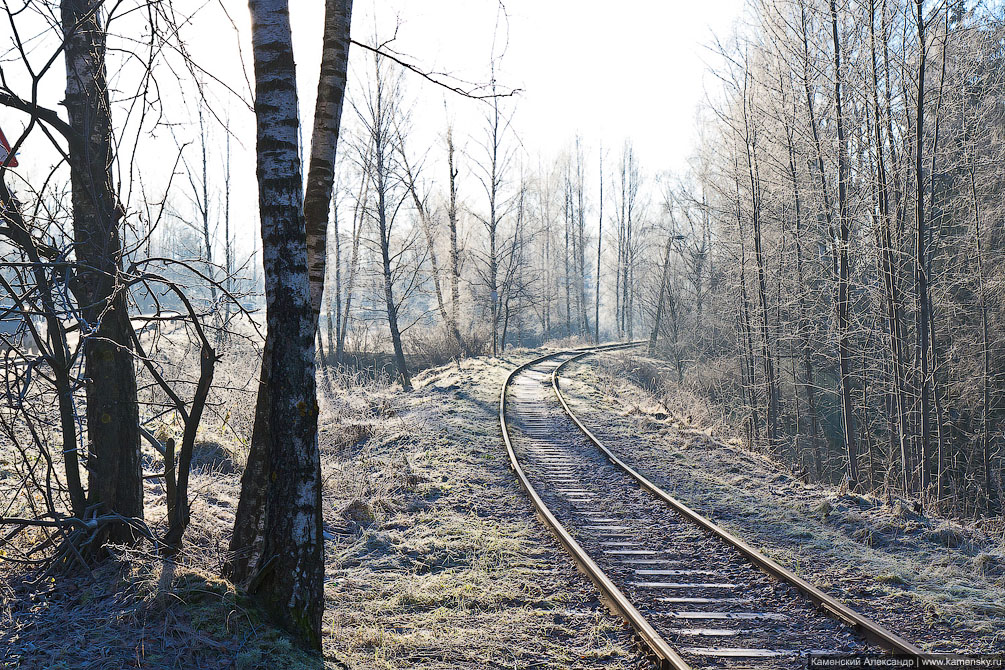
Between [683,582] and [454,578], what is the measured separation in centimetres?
227

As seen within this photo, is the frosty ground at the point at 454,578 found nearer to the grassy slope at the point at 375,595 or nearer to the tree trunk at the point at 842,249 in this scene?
the grassy slope at the point at 375,595

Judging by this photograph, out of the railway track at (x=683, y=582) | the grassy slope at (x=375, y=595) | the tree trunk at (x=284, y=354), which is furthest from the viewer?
the railway track at (x=683, y=582)

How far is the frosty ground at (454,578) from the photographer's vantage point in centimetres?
382

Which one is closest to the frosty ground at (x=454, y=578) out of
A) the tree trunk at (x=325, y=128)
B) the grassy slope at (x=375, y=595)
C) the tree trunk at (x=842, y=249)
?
the grassy slope at (x=375, y=595)

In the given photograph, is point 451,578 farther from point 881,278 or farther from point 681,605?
point 881,278

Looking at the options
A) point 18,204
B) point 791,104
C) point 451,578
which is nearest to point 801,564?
point 451,578

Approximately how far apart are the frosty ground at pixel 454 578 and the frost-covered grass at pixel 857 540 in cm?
2

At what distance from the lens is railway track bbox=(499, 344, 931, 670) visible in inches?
183

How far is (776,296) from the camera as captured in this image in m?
19.6

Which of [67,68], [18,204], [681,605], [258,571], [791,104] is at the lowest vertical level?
[681,605]

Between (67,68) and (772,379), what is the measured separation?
1787 centimetres

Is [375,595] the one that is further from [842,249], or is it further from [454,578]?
[842,249]

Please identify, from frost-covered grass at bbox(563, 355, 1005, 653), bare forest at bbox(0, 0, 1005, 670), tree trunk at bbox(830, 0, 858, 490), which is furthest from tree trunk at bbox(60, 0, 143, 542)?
tree trunk at bbox(830, 0, 858, 490)

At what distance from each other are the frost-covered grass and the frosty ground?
0.9 inches
